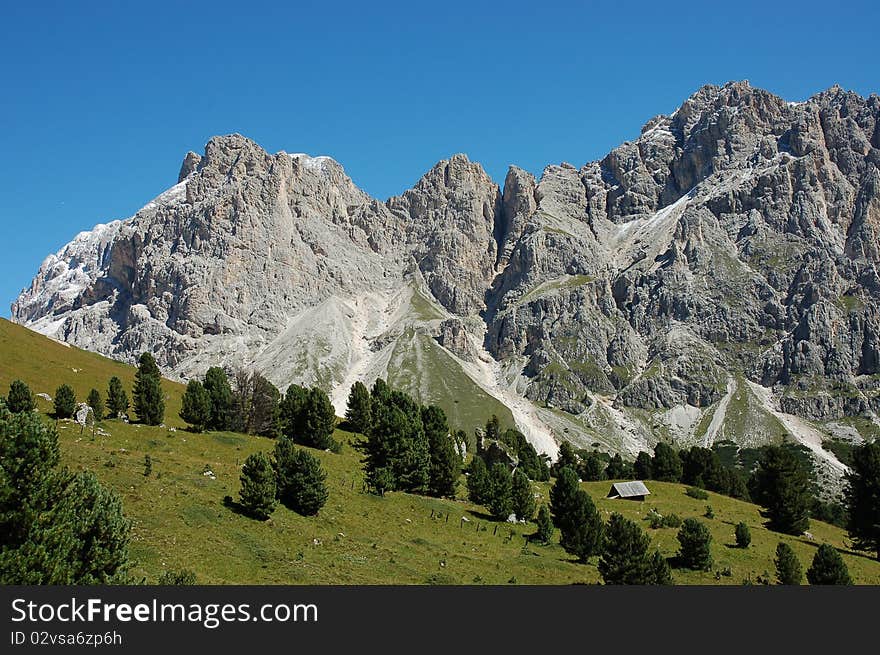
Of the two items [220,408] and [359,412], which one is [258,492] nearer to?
[220,408]

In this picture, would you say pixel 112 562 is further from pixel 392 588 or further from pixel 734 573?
pixel 734 573

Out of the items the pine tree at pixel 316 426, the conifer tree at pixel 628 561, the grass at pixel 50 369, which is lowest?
the conifer tree at pixel 628 561

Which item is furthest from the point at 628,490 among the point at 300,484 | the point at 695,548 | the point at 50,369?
the point at 50,369

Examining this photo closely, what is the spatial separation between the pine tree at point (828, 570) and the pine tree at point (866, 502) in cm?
2188

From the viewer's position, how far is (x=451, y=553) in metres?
46.8

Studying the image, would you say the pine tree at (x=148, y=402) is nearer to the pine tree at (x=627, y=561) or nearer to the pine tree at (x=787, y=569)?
the pine tree at (x=627, y=561)

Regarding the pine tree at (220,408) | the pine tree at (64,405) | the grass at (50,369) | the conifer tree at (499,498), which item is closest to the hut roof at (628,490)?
the conifer tree at (499,498)

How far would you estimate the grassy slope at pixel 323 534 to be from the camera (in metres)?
35.4

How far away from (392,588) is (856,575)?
53.6 m

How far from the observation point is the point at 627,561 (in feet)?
133

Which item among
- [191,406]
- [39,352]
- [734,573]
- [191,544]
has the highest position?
[39,352]

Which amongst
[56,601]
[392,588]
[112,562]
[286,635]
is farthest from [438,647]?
[112,562]

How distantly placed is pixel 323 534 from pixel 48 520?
23.7 meters

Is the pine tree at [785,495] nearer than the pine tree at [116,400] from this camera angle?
Yes
